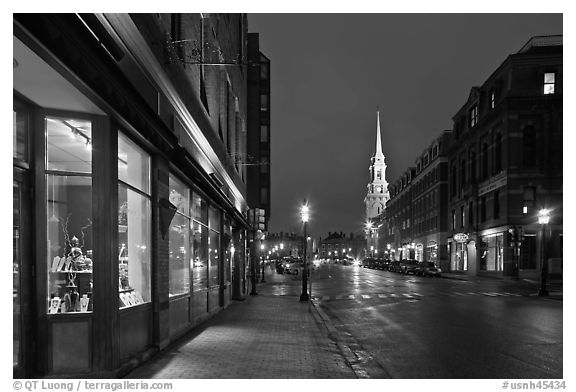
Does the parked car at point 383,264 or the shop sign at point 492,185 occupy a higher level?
the shop sign at point 492,185

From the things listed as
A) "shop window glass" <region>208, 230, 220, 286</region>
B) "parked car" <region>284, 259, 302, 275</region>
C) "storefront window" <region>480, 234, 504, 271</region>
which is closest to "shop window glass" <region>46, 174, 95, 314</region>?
"shop window glass" <region>208, 230, 220, 286</region>

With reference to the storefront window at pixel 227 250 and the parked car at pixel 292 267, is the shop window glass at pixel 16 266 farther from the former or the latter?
the parked car at pixel 292 267

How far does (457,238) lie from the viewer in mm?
62500

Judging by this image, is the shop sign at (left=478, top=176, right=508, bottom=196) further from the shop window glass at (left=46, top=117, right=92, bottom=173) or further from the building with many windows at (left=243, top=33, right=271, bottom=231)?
the shop window glass at (left=46, top=117, right=92, bottom=173)

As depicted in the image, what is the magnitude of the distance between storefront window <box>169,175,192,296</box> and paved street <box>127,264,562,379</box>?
1233 mm

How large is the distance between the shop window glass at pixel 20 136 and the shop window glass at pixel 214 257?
33.8 feet

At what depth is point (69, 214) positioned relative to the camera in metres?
8.18

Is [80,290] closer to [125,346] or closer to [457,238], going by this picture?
[125,346]

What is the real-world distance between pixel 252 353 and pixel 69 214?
13.7 ft

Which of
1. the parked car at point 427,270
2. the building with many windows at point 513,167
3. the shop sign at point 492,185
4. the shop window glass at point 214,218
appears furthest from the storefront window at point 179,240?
the parked car at point 427,270

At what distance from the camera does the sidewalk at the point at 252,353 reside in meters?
8.66

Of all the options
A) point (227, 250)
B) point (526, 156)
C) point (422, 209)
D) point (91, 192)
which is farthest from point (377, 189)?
point (91, 192)

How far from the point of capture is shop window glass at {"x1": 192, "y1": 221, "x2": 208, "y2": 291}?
15.0 meters
